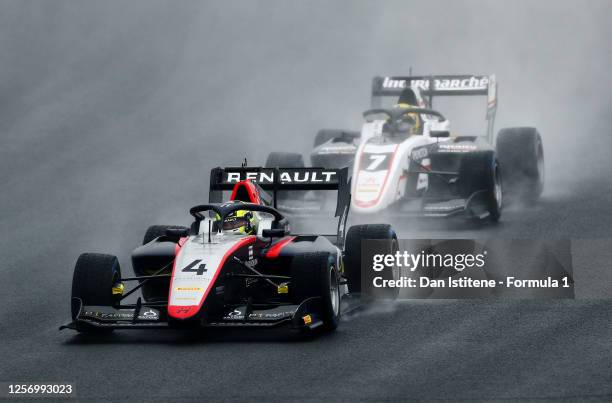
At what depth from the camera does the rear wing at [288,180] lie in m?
14.4

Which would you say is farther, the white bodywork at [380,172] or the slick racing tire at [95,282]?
the white bodywork at [380,172]

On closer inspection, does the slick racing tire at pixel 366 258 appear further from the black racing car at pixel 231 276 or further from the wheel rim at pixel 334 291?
the wheel rim at pixel 334 291

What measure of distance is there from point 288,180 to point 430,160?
6019 mm

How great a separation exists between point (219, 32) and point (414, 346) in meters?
23.2

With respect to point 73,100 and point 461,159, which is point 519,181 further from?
point 73,100

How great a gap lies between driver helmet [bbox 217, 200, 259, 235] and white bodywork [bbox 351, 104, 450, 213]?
499 centimetres

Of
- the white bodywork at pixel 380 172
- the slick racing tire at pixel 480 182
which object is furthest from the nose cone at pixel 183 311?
the slick racing tire at pixel 480 182

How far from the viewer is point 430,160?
66.3 ft

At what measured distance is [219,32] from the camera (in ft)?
110

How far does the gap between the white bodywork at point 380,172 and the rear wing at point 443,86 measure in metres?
3.18

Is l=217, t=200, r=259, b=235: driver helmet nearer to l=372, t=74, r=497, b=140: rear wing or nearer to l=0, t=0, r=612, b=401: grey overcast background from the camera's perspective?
l=0, t=0, r=612, b=401: grey overcast background

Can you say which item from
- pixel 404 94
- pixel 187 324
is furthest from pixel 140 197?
→ pixel 187 324

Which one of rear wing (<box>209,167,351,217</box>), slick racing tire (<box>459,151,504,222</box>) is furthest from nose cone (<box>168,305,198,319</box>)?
slick racing tire (<box>459,151,504,222</box>)

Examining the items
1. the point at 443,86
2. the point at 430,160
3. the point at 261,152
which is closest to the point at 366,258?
the point at 430,160
